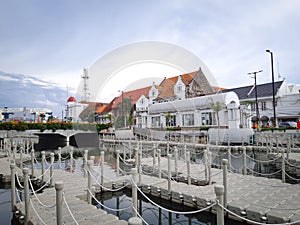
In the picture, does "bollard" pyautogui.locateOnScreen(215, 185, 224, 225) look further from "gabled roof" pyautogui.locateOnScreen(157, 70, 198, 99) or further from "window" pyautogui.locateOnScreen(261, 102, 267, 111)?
"window" pyautogui.locateOnScreen(261, 102, 267, 111)

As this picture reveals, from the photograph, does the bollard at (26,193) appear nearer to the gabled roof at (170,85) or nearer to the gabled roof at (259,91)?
the gabled roof at (170,85)

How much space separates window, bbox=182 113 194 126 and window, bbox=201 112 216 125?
1.77m

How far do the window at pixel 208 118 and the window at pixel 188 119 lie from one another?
1.77m

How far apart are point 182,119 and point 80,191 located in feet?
88.3

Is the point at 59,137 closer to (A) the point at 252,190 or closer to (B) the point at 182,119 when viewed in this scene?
(B) the point at 182,119

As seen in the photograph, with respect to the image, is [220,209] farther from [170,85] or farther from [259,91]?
[259,91]

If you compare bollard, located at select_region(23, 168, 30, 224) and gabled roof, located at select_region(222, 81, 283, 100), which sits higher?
gabled roof, located at select_region(222, 81, 283, 100)

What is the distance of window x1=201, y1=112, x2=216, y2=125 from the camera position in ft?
98.7

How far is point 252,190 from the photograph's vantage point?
24.7ft

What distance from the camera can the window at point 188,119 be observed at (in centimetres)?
3247

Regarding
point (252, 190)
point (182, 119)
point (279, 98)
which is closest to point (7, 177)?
point (252, 190)

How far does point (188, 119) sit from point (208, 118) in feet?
10.7

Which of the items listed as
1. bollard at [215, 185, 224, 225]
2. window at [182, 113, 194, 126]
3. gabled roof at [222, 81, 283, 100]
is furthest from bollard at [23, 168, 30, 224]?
gabled roof at [222, 81, 283, 100]

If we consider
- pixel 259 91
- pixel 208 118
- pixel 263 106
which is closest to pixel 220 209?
pixel 208 118
